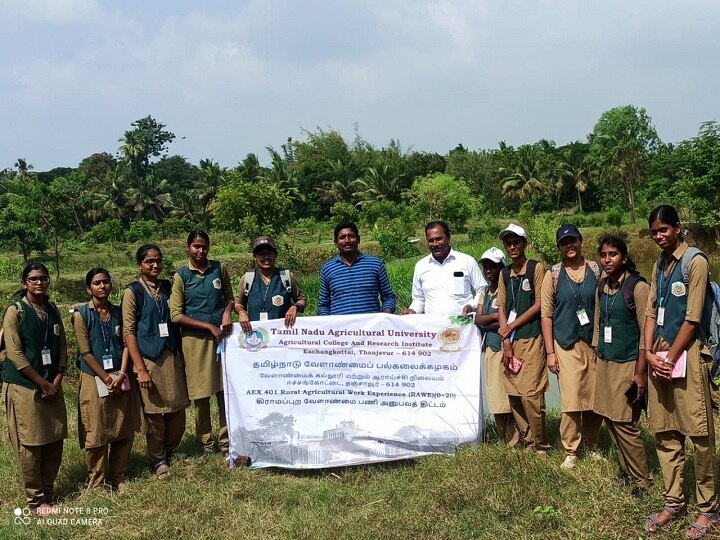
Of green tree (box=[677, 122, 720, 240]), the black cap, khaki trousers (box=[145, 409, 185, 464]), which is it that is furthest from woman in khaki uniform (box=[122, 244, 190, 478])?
green tree (box=[677, 122, 720, 240])

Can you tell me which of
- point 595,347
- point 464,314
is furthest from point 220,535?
point 595,347

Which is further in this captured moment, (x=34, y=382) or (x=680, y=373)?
(x=34, y=382)

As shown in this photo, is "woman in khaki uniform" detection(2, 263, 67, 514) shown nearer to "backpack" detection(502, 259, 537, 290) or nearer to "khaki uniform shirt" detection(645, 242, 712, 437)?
"backpack" detection(502, 259, 537, 290)

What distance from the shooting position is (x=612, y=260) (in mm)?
3195

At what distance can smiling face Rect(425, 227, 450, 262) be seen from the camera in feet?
13.3

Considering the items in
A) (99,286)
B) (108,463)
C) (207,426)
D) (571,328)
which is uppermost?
(99,286)

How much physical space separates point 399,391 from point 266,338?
3.17 feet

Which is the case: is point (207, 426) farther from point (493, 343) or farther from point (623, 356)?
point (623, 356)

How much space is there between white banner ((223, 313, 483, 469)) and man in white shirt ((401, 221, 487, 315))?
18cm

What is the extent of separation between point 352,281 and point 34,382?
2080 mm

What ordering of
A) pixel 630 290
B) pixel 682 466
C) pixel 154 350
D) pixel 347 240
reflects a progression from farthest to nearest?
pixel 347 240 < pixel 154 350 < pixel 630 290 < pixel 682 466

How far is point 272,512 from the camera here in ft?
11.2

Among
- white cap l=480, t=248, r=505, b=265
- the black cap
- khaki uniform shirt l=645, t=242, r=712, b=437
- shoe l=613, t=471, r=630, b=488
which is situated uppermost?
the black cap

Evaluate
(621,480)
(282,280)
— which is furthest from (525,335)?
(282,280)
